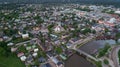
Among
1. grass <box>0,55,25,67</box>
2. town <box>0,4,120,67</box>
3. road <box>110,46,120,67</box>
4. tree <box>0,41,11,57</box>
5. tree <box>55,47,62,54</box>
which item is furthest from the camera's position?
tree <box>55,47,62,54</box>

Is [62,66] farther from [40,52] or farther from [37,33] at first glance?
[37,33]

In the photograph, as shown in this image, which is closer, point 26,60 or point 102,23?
point 26,60

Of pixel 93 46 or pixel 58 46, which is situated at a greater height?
pixel 58 46

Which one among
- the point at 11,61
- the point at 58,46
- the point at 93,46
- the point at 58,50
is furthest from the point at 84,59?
the point at 11,61

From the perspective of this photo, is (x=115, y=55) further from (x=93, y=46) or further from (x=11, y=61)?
(x=11, y=61)

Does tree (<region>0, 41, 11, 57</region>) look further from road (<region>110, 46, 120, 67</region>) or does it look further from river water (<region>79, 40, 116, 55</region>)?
road (<region>110, 46, 120, 67</region>)

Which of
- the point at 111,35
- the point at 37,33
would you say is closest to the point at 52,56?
the point at 37,33

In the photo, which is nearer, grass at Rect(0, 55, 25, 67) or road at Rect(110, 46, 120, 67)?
road at Rect(110, 46, 120, 67)

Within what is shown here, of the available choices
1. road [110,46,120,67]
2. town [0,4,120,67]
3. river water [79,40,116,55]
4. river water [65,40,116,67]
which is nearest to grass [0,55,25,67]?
town [0,4,120,67]
